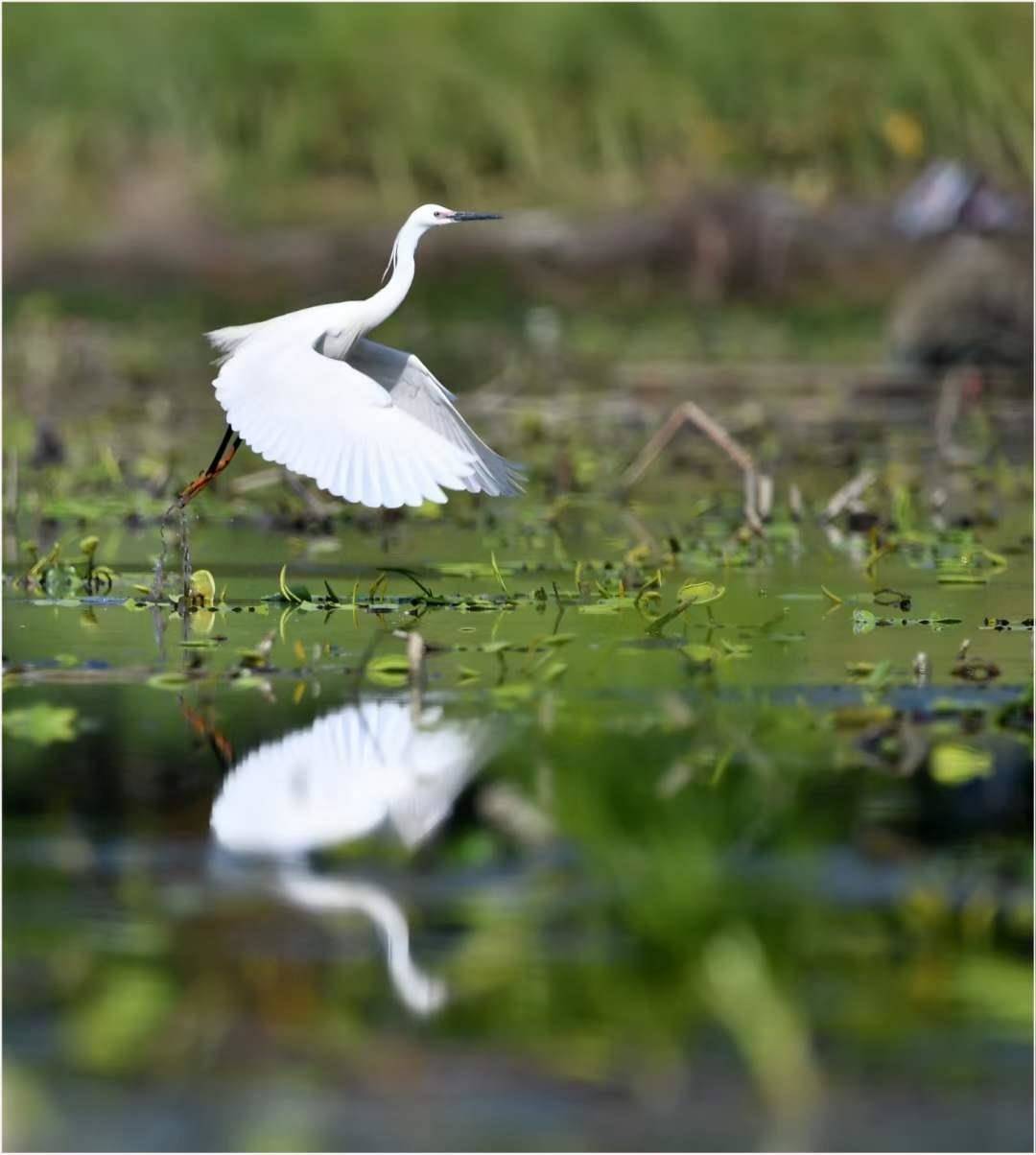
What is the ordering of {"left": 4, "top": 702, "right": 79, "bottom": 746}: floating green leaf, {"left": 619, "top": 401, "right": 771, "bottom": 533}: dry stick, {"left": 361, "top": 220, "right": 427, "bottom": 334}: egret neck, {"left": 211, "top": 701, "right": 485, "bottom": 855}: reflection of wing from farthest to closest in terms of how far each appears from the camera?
{"left": 619, "top": 401, "right": 771, "bottom": 533}: dry stick < {"left": 361, "top": 220, "right": 427, "bottom": 334}: egret neck < {"left": 4, "top": 702, "right": 79, "bottom": 746}: floating green leaf < {"left": 211, "top": 701, "right": 485, "bottom": 855}: reflection of wing

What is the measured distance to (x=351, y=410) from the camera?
5.13 meters

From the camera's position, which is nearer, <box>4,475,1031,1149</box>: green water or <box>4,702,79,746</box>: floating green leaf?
<box>4,475,1031,1149</box>: green water

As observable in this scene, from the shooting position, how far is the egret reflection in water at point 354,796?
288 centimetres

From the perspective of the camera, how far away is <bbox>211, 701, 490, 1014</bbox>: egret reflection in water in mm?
2881

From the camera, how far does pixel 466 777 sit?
140 inches

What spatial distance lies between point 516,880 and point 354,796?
0.49 meters

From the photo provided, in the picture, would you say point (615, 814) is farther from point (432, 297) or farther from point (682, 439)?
point (432, 297)

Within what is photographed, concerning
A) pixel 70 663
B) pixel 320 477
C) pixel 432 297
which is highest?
pixel 432 297

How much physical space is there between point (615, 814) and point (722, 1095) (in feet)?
3.13

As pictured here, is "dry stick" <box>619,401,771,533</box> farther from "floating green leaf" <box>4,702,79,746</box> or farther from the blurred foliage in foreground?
the blurred foliage in foreground

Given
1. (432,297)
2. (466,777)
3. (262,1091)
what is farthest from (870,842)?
(432,297)

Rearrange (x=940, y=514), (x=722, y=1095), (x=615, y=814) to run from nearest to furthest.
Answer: (x=722, y=1095) < (x=615, y=814) < (x=940, y=514)

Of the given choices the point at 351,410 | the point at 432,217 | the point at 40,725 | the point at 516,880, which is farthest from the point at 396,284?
the point at 516,880

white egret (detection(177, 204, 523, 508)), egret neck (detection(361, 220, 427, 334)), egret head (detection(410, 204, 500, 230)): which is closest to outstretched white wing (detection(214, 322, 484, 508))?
white egret (detection(177, 204, 523, 508))
